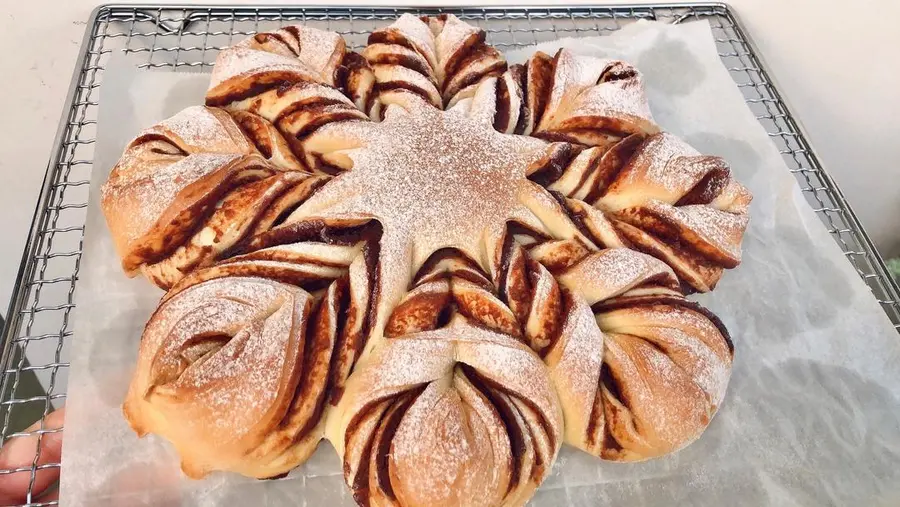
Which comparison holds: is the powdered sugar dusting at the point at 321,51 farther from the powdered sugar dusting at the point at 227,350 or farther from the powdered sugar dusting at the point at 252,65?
the powdered sugar dusting at the point at 227,350

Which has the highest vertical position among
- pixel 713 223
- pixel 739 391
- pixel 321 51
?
pixel 321 51

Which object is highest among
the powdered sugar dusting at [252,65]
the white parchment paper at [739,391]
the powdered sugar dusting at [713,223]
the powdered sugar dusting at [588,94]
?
the powdered sugar dusting at [252,65]

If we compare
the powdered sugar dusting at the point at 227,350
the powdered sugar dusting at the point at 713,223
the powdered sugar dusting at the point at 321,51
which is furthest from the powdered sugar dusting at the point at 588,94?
the powdered sugar dusting at the point at 227,350

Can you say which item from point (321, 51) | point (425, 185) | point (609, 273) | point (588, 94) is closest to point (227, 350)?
point (425, 185)

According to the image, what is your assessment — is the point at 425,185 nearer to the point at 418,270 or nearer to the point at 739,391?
the point at 418,270

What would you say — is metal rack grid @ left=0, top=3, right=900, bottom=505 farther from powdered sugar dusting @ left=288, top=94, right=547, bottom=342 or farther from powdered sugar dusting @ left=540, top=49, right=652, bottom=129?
powdered sugar dusting @ left=288, top=94, right=547, bottom=342

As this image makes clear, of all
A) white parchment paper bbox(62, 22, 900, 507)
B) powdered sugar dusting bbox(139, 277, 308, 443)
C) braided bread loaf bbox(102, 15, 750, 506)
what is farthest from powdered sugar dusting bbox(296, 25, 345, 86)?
powdered sugar dusting bbox(139, 277, 308, 443)
